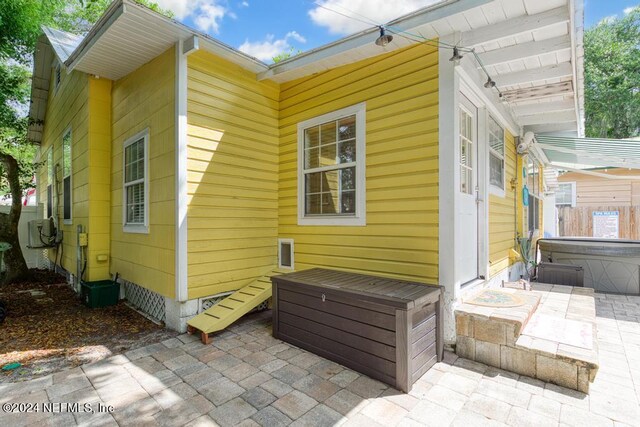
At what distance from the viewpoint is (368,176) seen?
3.59 metres

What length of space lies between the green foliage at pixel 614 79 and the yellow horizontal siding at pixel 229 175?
1727 centimetres

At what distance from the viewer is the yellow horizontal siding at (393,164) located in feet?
10.2

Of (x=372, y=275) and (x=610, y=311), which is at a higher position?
(x=372, y=275)

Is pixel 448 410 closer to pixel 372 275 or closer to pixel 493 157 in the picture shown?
pixel 372 275

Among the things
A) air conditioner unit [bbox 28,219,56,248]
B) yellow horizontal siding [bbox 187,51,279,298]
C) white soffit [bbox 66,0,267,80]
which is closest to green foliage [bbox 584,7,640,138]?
yellow horizontal siding [bbox 187,51,279,298]

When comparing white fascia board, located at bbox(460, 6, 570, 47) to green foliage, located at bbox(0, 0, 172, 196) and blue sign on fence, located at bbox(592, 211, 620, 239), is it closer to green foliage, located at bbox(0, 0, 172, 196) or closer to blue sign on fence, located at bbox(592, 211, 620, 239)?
green foliage, located at bbox(0, 0, 172, 196)

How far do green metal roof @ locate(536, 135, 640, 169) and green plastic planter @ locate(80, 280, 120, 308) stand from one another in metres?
7.84

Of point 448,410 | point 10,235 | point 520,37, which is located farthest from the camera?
point 10,235

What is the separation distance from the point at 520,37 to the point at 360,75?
160cm

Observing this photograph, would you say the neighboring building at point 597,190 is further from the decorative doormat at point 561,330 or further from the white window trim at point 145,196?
the white window trim at point 145,196

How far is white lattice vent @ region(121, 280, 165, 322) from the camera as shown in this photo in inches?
154

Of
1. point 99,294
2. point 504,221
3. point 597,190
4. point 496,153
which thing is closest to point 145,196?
point 99,294

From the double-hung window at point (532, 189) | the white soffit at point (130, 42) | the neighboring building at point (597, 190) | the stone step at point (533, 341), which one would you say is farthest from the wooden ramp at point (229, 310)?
the neighboring building at point (597, 190)

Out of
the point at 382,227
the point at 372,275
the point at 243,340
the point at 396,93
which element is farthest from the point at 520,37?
the point at 243,340
